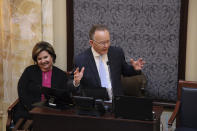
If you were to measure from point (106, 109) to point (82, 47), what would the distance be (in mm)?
1573

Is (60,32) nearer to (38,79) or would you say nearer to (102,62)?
(38,79)

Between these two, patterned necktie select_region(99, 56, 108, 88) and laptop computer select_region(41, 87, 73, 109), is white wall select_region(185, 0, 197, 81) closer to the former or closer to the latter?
patterned necktie select_region(99, 56, 108, 88)

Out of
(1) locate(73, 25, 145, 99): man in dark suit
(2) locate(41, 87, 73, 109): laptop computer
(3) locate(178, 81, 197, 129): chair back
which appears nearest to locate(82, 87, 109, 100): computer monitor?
(2) locate(41, 87, 73, 109): laptop computer

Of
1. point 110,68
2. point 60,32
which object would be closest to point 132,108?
point 110,68

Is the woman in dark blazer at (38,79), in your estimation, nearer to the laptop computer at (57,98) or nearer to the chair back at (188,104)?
the laptop computer at (57,98)

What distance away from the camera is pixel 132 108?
7.70 feet

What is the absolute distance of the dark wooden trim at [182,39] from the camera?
3.54m

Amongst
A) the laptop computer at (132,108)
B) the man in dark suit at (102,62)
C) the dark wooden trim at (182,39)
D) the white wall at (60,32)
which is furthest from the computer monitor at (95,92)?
the white wall at (60,32)

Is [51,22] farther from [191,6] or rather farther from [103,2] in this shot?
[191,6]

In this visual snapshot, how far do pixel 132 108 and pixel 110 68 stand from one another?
2.89ft

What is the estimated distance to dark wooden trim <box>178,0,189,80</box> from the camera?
3.54 metres

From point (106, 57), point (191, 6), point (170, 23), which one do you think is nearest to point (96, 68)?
point (106, 57)

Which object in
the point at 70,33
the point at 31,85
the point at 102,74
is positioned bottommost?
the point at 31,85

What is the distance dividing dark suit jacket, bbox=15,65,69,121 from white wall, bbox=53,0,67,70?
472 mm
